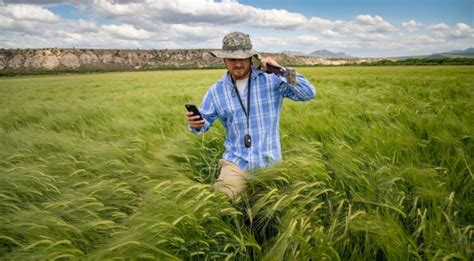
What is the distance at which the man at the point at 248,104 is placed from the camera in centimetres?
295

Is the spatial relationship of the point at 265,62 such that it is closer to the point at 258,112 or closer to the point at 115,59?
the point at 258,112

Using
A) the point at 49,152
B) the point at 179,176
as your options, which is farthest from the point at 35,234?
the point at 49,152

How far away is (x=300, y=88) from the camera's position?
3.01 meters

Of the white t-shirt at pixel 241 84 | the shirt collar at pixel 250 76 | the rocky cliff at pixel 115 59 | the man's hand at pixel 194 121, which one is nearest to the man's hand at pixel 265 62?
the shirt collar at pixel 250 76

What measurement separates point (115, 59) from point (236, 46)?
169141 mm

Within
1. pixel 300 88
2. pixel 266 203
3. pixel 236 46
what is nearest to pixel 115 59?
pixel 236 46

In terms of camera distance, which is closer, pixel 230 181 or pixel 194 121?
pixel 230 181

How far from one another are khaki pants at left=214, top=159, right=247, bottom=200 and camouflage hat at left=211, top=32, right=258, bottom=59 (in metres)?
0.98

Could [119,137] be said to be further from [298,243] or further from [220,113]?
[298,243]

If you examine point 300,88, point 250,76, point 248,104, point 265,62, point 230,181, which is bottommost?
point 230,181

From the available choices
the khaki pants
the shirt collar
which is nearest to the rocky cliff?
the shirt collar

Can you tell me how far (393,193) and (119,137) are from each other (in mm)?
3777

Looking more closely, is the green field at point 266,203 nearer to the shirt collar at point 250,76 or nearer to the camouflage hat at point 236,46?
the shirt collar at point 250,76

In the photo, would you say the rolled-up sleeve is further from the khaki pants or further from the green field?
the khaki pants
